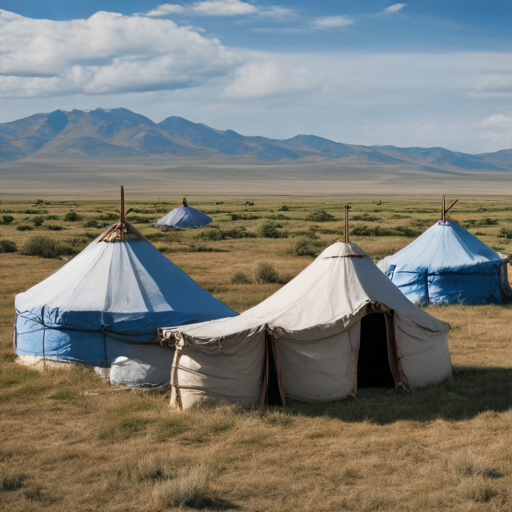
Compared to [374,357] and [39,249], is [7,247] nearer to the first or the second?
[39,249]

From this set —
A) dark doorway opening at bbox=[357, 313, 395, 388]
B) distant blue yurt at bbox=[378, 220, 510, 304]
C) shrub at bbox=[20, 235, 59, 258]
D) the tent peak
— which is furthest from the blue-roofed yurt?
shrub at bbox=[20, 235, 59, 258]

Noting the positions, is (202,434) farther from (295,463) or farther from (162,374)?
(162,374)

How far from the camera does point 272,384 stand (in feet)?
30.0

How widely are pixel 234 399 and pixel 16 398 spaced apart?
340cm

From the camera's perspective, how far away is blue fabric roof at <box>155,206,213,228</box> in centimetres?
3947

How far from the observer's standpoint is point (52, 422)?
855 centimetres

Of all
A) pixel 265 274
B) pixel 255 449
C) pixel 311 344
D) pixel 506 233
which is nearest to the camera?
pixel 255 449

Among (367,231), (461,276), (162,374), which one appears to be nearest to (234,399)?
(162,374)

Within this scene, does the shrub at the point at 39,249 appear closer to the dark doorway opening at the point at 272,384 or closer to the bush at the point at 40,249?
the bush at the point at 40,249

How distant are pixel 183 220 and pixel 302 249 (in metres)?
14.1

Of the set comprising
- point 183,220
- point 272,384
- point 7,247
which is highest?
point 183,220

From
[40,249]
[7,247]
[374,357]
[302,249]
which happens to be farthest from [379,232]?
[374,357]

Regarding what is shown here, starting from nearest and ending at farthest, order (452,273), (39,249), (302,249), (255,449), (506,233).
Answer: (255,449), (452,273), (39,249), (302,249), (506,233)

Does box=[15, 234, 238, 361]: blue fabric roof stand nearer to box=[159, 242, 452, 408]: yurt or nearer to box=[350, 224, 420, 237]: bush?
box=[159, 242, 452, 408]: yurt
